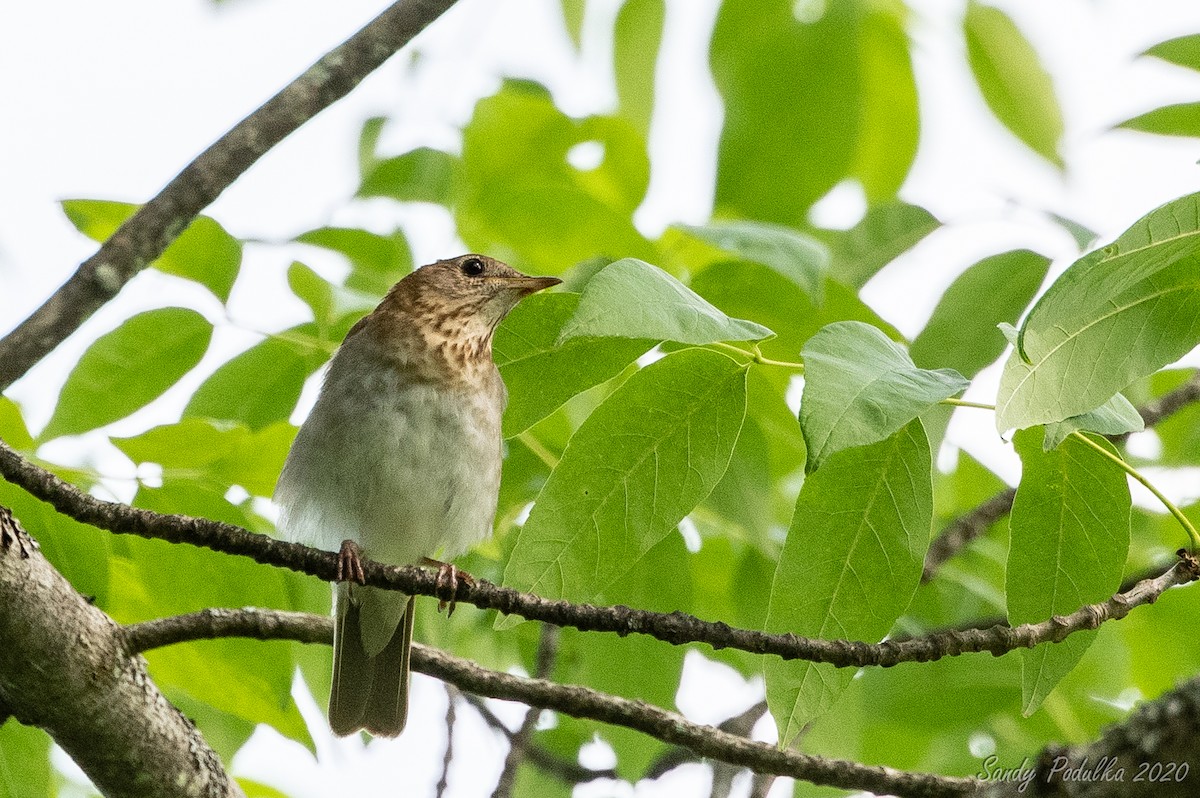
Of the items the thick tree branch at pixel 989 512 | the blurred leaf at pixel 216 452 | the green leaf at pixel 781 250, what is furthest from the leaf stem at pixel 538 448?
the thick tree branch at pixel 989 512

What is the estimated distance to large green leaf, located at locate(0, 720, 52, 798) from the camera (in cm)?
360

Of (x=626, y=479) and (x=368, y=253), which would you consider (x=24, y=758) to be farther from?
(x=368, y=253)

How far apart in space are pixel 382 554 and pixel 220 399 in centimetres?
156

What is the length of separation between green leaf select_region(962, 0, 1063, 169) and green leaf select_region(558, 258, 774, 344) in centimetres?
262

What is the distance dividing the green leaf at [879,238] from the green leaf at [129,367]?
229 cm

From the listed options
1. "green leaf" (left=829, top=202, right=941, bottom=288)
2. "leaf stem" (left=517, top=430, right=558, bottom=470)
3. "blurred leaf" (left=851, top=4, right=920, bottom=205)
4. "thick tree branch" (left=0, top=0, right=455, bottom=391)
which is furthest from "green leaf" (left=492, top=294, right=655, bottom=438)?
"blurred leaf" (left=851, top=4, right=920, bottom=205)

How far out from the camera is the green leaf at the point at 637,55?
17.1 feet

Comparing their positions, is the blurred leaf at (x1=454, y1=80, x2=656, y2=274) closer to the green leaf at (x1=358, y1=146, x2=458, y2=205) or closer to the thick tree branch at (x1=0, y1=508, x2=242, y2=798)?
the green leaf at (x1=358, y1=146, x2=458, y2=205)

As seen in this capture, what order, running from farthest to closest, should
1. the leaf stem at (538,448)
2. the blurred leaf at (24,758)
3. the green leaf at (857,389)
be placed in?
the leaf stem at (538,448)
the blurred leaf at (24,758)
the green leaf at (857,389)

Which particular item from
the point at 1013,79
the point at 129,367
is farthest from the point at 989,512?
the point at 129,367

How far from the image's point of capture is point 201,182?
3.50 meters

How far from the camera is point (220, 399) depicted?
4574mm

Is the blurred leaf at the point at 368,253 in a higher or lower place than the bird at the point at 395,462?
higher

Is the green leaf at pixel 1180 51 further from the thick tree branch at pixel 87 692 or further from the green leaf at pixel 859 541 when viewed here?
the thick tree branch at pixel 87 692
